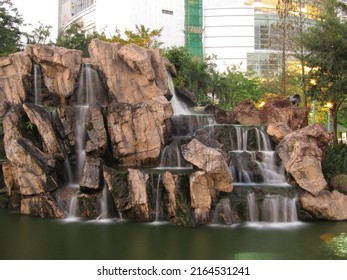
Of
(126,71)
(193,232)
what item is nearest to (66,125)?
(126,71)

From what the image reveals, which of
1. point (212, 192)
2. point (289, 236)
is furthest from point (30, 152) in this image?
point (289, 236)

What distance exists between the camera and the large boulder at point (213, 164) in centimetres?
1362

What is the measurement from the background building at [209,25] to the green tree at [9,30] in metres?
31.0

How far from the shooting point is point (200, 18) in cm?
6769

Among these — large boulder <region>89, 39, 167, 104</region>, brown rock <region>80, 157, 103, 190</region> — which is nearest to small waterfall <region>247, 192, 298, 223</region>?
brown rock <region>80, 157, 103, 190</region>

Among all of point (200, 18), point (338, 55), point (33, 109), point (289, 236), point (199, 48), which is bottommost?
point (289, 236)

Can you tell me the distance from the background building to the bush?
4680cm

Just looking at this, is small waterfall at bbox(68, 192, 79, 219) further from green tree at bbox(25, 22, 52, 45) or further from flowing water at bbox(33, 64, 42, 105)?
green tree at bbox(25, 22, 52, 45)

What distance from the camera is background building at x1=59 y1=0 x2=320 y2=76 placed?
63.9 meters

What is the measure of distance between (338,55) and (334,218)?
9.13 metres

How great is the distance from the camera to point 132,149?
16594mm

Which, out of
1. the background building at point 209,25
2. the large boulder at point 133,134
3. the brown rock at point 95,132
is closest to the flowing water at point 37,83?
the brown rock at point 95,132

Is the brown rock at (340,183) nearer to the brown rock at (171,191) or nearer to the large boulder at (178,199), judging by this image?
the large boulder at (178,199)

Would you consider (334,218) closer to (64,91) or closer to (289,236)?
(289,236)
